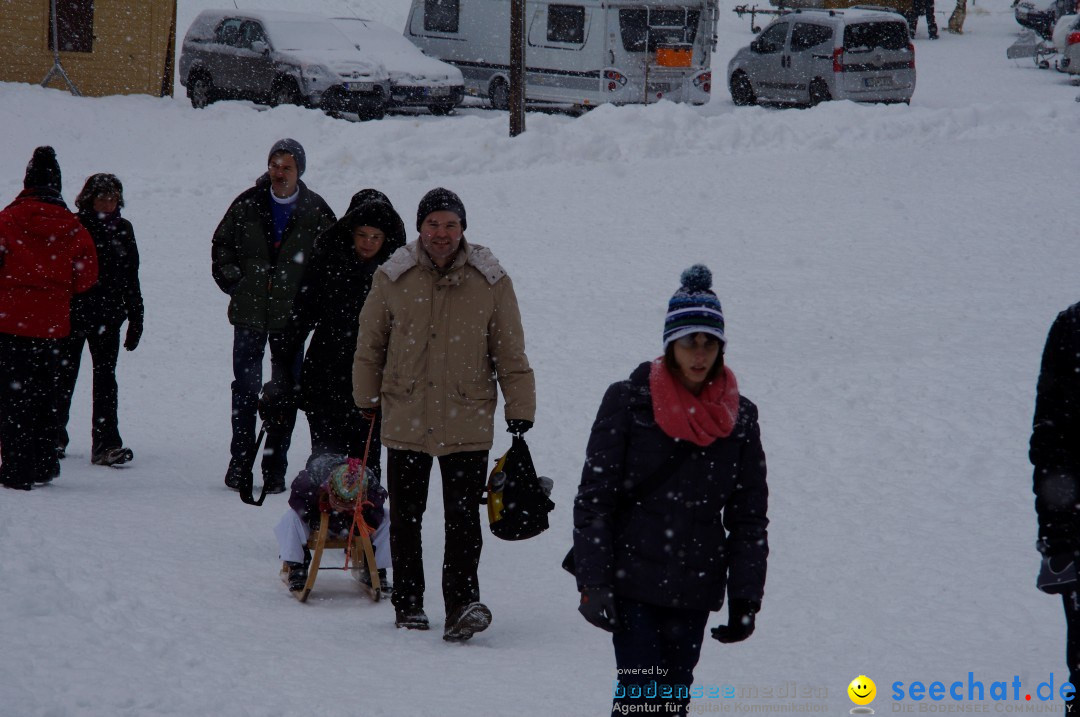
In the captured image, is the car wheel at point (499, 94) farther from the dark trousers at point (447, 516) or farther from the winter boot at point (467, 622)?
the winter boot at point (467, 622)

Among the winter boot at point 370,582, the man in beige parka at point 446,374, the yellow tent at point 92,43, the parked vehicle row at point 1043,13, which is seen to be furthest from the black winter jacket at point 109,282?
the parked vehicle row at point 1043,13

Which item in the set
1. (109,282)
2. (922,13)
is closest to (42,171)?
(109,282)

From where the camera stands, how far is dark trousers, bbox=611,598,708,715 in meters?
3.43

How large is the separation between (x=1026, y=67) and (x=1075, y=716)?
29.8 m

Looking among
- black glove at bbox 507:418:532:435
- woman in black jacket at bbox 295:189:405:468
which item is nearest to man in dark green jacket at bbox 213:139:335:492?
woman in black jacket at bbox 295:189:405:468

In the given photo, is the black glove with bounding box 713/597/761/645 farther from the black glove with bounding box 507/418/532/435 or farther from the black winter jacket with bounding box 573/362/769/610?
the black glove with bounding box 507/418/532/435

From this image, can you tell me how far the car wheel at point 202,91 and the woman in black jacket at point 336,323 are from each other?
16.3 meters

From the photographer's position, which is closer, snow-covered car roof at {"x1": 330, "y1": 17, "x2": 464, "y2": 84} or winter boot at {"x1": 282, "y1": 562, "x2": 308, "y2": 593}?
winter boot at {"x1": 282, "y1": 562, "x2": 308, "y2": 593}

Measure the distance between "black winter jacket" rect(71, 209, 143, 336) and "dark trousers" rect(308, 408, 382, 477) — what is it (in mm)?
2081

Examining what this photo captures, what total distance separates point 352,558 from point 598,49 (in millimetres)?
16572

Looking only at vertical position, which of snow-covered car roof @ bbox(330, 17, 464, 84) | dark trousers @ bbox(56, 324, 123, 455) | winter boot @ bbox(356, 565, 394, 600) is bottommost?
winter boot @ bbox(356, 565, 394, 600)

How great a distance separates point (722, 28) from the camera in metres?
41.3

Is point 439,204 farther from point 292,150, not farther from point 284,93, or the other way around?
point 284,93

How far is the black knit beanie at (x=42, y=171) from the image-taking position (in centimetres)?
670
